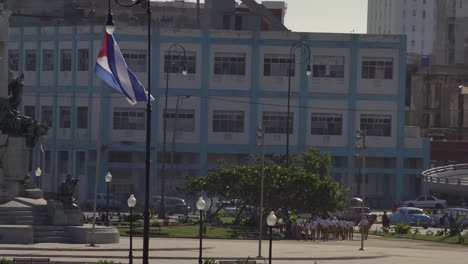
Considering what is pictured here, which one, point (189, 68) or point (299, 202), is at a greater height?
point (189, 68)

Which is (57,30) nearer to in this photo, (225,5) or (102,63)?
(225,5)

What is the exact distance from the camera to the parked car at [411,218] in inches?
3797

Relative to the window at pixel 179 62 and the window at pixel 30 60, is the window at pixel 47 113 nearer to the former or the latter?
the window at pixel 30 60

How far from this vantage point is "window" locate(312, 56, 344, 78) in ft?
372

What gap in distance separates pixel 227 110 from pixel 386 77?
37.2 ft

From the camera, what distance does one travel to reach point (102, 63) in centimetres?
4894

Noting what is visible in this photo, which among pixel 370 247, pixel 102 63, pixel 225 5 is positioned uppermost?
pixel 225 5

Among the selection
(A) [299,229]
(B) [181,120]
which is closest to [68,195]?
(A) [299,229]

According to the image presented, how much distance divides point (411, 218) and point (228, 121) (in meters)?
20.0

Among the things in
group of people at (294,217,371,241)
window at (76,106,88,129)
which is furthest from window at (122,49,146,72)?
group of people at (294,217,371,241)

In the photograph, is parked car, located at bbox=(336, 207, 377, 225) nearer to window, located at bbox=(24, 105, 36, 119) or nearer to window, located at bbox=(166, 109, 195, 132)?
window, located at bbox=(166, 109, 195, 132)

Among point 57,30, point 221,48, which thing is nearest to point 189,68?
point 221,48

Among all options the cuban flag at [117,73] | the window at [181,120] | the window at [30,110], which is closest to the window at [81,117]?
the window at [30,110]

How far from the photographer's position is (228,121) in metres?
113
